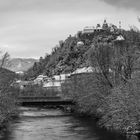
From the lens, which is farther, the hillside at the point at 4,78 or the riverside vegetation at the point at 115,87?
the hillside at the point at 4,78

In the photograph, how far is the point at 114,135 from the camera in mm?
38000

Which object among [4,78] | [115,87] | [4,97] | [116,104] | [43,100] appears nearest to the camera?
[116,104]

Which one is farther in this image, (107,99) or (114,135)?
(107,99)

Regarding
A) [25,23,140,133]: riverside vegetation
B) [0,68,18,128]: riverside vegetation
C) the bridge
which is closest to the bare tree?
[0,68,18,128]: riverside vegetation

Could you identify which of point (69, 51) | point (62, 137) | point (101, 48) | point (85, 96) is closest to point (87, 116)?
point (85, 96)

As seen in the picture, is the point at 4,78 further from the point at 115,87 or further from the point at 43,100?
the point at 43,100

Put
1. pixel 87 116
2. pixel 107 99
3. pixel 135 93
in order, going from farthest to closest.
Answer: pixel 87 116, pixel 107 99, pixel 135 93

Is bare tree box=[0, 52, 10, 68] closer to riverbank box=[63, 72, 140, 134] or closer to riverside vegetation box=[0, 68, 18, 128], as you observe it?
riverside vegetation box=[0, 68, 18, 128]

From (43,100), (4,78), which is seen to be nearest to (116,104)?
(4,78)

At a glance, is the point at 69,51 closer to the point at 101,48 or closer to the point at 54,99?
the point at 54,99

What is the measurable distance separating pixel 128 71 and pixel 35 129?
13.7 m

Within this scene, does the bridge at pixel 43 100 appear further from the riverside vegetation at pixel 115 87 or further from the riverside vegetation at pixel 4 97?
the riverside vegetation at pixel 4 97

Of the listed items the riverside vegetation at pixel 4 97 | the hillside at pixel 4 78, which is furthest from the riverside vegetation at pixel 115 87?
the hillside at pixel 4 78

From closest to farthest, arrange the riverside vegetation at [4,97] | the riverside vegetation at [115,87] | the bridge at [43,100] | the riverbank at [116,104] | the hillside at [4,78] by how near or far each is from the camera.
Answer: the riverbank at [116,104] → the riverside vegetation at [115,87] → the riverside vegetation at [4,97] → the hillside at [4,78] → the bridge at [43,100]
